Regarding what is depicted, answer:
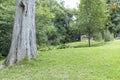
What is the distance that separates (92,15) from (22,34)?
12.2 m

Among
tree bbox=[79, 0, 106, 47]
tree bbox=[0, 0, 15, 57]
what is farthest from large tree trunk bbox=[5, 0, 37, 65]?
tree bbox=[79, 0, 106, 47]

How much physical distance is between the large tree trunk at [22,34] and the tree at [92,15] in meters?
11.5

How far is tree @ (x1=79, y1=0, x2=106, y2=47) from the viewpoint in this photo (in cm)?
1936

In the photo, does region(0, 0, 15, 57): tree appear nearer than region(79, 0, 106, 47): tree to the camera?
Yes

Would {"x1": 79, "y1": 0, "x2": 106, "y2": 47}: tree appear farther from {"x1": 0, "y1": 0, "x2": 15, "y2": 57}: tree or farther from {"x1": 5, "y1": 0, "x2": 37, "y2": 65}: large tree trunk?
{"x1": 5, "y1": 0, "x2": 37, "y2": 65}: large tree trunk

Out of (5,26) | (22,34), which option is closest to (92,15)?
(5,26)

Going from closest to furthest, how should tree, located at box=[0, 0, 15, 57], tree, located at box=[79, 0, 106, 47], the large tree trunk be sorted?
1. the large tree trunk
2. tree, located at box=[0, 0, 15, 57]
3. tree, located at box=[79, 0, 106, 47]

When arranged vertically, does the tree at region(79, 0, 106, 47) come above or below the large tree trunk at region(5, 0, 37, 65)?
above

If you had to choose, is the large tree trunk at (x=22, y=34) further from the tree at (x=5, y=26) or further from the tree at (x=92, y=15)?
the tree at (x=92, y=15)

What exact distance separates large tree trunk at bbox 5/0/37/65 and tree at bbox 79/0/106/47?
1150 centimetres

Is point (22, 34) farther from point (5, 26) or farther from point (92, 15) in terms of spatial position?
point (92, 15)

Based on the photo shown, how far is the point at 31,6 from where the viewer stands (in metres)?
8.58

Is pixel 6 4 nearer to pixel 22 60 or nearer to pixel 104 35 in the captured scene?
pixel 22 60

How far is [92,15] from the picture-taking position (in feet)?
63.9
